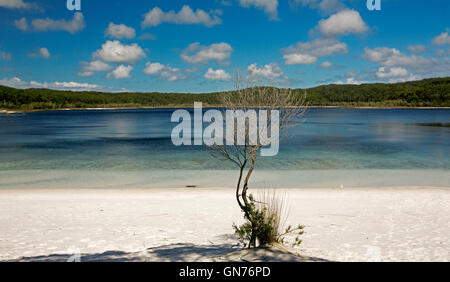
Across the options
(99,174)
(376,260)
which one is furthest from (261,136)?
(99,174)

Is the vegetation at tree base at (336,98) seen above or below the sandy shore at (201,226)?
above

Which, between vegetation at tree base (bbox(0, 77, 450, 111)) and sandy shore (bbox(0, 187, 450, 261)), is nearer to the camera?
sandy shore (bbox(0, 187, 450, 261))

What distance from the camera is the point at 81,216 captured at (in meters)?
8.70

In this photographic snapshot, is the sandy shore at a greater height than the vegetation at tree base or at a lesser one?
lesser

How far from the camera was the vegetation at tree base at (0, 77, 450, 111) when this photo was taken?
148 m

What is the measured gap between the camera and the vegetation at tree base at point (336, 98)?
147875mm

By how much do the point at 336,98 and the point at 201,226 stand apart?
18278 centimetres

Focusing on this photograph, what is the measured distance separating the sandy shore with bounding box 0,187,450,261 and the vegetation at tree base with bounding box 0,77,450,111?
126 metres

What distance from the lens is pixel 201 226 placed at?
25.6 ft

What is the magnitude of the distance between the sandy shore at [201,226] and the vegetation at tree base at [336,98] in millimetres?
126081

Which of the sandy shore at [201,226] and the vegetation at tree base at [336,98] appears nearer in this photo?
the sandy shore at [201,226]

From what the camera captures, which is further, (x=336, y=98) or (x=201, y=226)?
(x=336, y=98)

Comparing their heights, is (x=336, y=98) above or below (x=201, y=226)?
above
